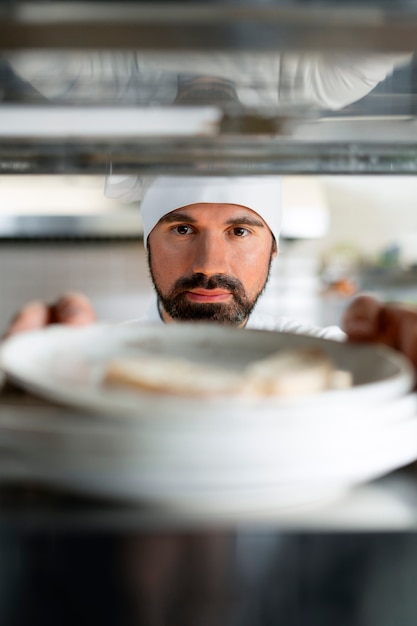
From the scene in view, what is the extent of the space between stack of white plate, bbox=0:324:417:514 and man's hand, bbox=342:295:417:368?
0.25 feet

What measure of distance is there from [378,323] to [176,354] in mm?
103

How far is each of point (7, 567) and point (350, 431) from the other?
0.43 ft

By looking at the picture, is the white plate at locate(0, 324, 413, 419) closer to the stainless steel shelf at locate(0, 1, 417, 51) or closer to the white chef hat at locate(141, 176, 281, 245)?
the stainless steel shelf at locate(0, 1, 417, 51)

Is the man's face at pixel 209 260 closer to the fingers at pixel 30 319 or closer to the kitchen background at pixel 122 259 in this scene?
the kitchen background at pixel 122 259

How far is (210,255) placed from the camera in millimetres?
1213

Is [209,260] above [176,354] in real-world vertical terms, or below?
below

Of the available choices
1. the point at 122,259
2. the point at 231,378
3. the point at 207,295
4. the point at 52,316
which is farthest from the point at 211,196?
the point at 122,259

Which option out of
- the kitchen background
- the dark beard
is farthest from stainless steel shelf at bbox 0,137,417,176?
the kitchen background

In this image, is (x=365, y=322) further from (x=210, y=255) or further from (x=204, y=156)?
(x=210, y=255)

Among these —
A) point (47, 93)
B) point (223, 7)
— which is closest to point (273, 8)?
point (223, 7)

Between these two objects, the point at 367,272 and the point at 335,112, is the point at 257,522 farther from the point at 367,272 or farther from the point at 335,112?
the point at 367,272

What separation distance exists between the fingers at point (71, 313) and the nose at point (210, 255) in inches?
30.5

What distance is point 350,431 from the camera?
0.22 metres

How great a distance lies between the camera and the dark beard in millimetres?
1078
